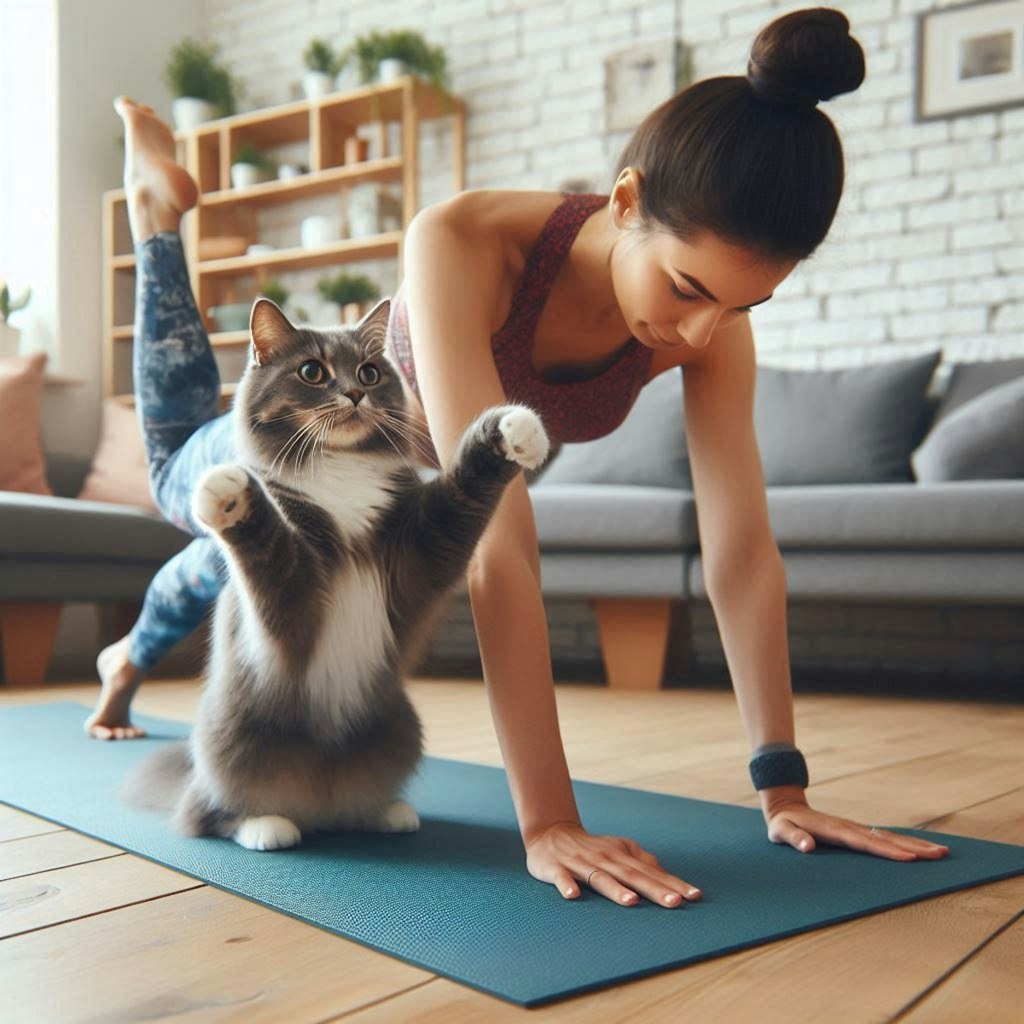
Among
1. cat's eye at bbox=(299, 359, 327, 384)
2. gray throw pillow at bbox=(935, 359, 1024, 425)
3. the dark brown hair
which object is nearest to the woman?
A: the dark brown hair

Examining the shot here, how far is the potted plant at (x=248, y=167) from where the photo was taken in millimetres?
4438

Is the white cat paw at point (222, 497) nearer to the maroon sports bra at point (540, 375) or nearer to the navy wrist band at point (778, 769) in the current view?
the maroon sports bra at point (540, 375)

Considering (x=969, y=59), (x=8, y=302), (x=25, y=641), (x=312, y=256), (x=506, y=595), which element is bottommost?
(x=25, y=641)

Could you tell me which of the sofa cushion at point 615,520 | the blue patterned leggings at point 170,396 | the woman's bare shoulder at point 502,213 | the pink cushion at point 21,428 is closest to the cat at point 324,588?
the woman's bare shoulder at point 502,213

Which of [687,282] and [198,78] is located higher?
[198,78]

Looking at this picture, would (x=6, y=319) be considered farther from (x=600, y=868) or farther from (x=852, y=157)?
(x=600, y=868)

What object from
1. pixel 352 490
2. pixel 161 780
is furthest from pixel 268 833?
pixel 352 490

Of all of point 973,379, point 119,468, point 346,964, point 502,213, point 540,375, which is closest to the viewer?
point 346,964

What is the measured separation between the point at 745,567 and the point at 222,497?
0.65 meters

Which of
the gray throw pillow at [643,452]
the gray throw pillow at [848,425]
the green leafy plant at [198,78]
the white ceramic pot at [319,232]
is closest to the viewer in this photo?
the gray throw pillow at [848,425]

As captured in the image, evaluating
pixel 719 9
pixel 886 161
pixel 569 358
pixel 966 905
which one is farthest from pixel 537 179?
pixel 966 905

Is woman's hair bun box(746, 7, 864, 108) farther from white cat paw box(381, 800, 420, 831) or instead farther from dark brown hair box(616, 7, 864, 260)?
white cat paw box(381, 800, 420, 831)

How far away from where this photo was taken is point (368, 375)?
4.00 ft

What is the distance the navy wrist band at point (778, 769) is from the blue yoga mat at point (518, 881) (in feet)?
0.21
